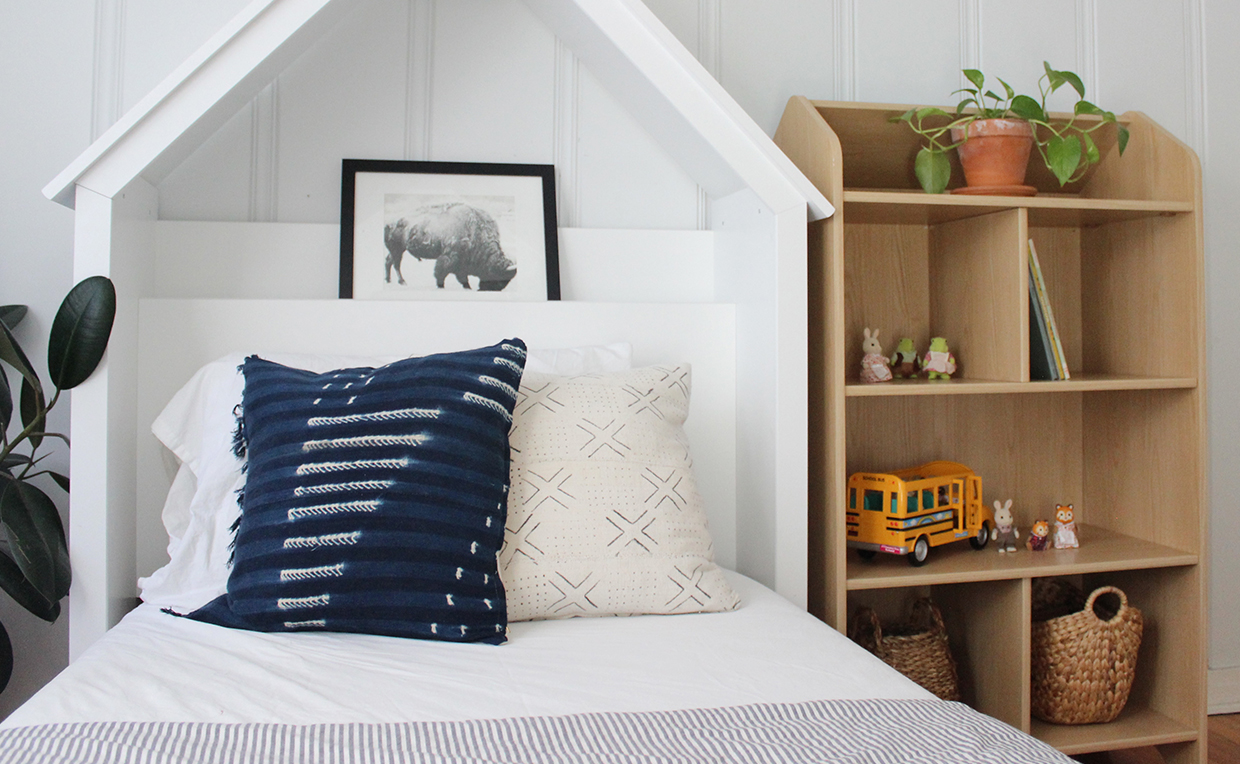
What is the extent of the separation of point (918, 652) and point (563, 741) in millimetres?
1145

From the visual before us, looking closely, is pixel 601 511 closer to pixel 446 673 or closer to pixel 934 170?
pixel 446 673

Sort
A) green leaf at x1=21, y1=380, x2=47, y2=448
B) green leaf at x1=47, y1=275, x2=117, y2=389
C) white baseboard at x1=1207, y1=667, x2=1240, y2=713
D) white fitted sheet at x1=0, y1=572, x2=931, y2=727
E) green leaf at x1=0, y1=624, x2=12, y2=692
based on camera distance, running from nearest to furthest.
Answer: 1. white fitted sheet at x1=0, y1=572, x2=931, y2=727
2. green leaf at x1=47, y1=275, x2=117, y2=389
3. green leaf at x1=0, y1=624, x2=12, y2=692
4. green leaf at x1=21, y1=380, x2=47, y2=448
5. white baseboard at x1=1207, y1=667, x2=1240, y2=713

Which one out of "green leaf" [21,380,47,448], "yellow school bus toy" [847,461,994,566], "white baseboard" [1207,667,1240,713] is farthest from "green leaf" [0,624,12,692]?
"white baseboard" [1207,667,1240,713]

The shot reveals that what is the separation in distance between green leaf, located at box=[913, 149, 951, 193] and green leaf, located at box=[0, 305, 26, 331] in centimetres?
173

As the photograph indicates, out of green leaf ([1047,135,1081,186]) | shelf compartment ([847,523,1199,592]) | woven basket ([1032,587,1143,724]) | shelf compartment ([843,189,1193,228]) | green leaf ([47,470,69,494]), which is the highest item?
green leaf ([1047,135,1081,186])

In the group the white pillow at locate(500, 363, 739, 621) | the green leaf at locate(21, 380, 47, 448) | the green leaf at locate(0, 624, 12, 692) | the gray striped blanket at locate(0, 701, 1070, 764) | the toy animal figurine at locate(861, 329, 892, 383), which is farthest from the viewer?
the toy animal figurine at locate(861, 329, 892, 383)

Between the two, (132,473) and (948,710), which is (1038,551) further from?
(132,473)

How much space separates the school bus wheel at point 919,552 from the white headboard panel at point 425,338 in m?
0.34

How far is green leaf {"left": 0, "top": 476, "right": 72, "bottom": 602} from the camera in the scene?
1354 mm

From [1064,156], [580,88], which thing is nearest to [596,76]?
[580,88]

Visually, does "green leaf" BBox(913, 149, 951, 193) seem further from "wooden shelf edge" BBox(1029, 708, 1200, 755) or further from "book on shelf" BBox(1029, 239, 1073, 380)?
"wooden shelf edge" BBox(1029, 708, 1200, 755)

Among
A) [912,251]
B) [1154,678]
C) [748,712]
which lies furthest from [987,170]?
[748,712]

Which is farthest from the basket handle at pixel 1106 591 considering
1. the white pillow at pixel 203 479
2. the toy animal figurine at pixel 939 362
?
the white pillow at pixel 203 479

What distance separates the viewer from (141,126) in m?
1.40
